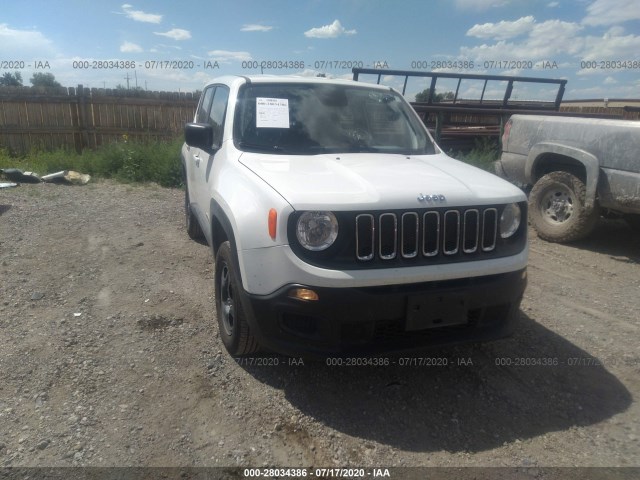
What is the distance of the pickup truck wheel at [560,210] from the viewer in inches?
233

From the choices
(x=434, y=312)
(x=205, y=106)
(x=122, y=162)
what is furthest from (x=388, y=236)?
(x=122, y=162)

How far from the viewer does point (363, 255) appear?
2.69 meters

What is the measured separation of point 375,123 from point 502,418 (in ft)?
7.93

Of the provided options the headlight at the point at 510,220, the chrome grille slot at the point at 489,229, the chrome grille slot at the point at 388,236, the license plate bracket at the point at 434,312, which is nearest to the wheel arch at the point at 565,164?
the headlight at the point at 510,220

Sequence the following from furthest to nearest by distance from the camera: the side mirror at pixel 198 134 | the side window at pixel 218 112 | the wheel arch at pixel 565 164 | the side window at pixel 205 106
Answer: the wheel arch at pixel 565 164
the side window at pixel 205 106
the side window at pixel 218 112
the side mirror at pixel 198 134

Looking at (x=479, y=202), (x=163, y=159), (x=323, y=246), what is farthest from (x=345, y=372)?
(x=163, y=159)

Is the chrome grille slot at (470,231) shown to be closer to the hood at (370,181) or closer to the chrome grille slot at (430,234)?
the hood at (370,181)

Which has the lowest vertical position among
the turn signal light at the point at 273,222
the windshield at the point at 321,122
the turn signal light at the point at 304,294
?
the turn signal light at the point at 304,294

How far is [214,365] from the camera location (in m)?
3.40

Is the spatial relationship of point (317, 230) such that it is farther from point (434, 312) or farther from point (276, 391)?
point (276, 391)

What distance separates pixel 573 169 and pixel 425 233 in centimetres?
435

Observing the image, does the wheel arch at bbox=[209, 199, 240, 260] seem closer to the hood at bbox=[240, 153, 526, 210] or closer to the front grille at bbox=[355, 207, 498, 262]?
the hood at bbox=[240, 153, 526, 210]

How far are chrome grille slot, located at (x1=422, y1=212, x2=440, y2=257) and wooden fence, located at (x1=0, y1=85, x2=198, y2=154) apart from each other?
11.2 meters

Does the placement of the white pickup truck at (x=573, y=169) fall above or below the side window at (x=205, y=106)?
below
